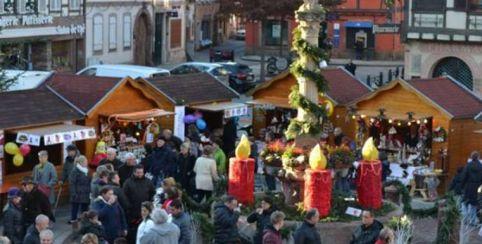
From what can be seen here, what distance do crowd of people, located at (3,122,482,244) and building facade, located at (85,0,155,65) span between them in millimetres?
25152

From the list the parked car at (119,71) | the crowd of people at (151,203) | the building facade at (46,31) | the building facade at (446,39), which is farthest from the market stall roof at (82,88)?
the building facade at (46,31)

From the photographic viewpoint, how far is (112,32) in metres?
48.9

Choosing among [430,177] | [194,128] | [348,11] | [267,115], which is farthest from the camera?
[348,11]

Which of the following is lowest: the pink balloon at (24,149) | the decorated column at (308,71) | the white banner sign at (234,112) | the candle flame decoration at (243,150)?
the pink balloon at (24,149)

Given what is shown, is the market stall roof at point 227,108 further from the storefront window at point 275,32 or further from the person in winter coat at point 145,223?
the storefront window at point 275,32

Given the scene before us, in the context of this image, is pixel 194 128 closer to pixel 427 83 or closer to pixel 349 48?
pixel 427 83

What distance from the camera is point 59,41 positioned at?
45.1 metres

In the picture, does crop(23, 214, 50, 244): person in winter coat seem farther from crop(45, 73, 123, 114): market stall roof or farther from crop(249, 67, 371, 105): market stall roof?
crop(249, 67, 371, 105): market stall roof

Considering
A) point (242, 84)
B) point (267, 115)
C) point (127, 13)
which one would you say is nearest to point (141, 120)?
point (267, 115)

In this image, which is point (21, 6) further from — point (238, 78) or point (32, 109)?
point (32, 109)

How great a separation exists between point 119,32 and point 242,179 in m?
32.1

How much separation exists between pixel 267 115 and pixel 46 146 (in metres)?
7.50

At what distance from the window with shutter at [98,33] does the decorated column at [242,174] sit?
29736 mm

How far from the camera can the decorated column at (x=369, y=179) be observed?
59.1 feet
